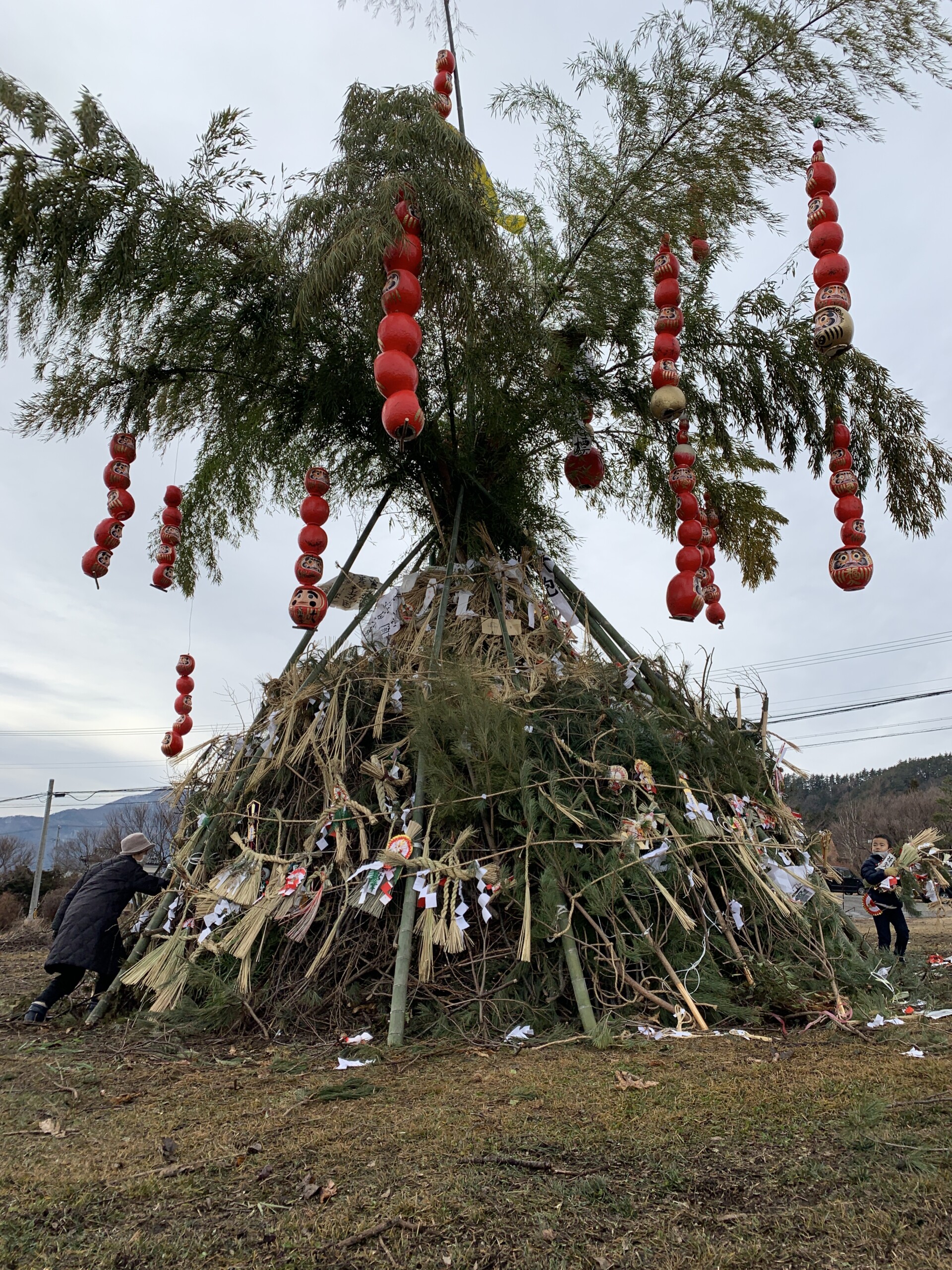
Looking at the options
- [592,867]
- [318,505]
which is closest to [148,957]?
[592,867]

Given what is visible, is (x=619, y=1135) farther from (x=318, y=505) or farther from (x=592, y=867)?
(x=318, y=505)

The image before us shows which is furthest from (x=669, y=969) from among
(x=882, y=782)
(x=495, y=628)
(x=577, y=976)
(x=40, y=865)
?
(x=882, y=782)

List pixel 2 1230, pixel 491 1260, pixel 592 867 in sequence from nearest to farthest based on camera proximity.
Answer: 1. pixel 491 1260
2. pixel 2 1230
3. pixel 592 867

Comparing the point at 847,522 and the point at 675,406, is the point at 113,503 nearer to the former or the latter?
the point at 675,406

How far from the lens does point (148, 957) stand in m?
3.82

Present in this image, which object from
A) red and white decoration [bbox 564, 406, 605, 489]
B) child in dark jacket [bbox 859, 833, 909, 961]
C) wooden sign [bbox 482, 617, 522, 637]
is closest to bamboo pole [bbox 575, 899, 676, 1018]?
wooden sign [bbox 482, 617, 522, 637]

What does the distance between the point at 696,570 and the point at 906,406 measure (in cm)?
179

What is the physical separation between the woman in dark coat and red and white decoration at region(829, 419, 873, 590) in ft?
13.5

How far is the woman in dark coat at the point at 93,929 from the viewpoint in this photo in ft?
13.0

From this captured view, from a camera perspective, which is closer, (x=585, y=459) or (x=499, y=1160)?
(x=499, y=1160)

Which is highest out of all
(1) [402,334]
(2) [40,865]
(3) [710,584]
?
(1) [402,334]

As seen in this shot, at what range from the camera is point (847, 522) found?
4.68m

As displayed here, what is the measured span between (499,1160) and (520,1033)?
1260 mm

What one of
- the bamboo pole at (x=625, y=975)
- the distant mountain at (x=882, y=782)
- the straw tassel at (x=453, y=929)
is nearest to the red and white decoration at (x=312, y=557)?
the straw tassel at (x=453, y=929)
